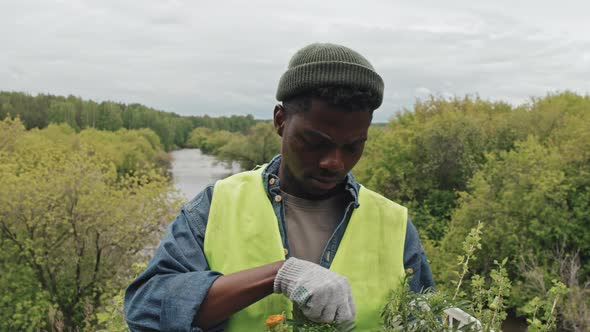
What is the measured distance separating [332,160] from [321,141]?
0.27 feet

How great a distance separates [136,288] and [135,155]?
164 feet

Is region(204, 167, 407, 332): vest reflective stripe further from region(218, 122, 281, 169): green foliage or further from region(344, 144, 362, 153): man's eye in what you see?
region(218, 122, 281, 169): green foliage

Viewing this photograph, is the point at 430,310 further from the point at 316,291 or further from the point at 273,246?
the point at 273,246

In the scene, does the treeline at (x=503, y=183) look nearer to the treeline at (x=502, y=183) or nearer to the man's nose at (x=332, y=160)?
the treeline at (x=502, y=183)

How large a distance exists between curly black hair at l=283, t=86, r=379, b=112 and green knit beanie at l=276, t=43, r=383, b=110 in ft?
0.05

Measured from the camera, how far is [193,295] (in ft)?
5.58

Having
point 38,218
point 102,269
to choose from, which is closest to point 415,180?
point 102,269

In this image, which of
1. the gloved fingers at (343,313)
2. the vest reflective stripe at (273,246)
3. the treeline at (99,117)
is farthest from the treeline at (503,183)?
the treeline at (99,117)

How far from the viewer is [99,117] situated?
287 ft

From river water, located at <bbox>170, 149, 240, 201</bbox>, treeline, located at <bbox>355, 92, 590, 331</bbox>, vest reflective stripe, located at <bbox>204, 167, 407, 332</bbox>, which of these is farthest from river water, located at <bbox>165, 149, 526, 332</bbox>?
vest reflective stripe, located at <bbox>204, 167, 407, 332</bbox>

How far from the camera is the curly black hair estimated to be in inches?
71.6

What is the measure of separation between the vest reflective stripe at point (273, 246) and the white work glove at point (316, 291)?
0.85 ft

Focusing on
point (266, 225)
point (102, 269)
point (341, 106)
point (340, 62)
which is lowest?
point (102, 269)

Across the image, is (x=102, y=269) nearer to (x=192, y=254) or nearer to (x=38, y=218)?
(x=38, y=218)
